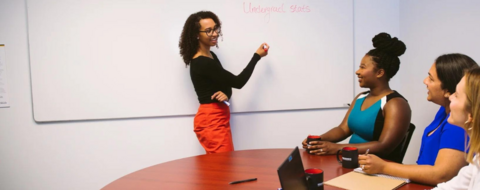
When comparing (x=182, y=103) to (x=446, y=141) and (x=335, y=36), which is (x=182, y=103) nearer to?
(x=335, y=36)

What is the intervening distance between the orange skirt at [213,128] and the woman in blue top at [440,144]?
39.4 inches

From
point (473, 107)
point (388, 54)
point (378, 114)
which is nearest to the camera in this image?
point (473, 107)

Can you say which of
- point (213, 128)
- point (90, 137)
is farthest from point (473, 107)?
point (90, 137)

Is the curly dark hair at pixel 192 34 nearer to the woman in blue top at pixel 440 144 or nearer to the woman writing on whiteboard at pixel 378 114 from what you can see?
the woman writing on whiteboard at pixel 378 114

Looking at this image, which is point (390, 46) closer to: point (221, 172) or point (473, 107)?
point (473, 107)

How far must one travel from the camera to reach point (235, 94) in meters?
2.54

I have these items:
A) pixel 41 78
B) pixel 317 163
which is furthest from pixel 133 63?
pixel 317 163

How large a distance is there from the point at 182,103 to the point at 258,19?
34.3 inches

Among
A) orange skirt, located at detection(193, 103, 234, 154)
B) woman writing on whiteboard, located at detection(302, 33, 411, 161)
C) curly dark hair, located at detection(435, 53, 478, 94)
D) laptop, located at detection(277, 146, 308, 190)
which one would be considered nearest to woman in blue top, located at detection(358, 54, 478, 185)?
curly dark hair, located at detection(435, 53, 478, 94)

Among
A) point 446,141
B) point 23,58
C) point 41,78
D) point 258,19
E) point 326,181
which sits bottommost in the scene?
point 326,181

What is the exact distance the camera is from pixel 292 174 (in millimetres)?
932

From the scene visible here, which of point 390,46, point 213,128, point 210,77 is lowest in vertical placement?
point 213,128

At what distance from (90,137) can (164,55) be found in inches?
32.6

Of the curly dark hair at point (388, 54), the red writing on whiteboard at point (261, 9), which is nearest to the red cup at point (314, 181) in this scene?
the curly dark hair at point (388, 54)
